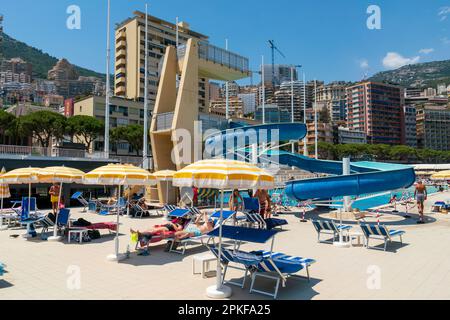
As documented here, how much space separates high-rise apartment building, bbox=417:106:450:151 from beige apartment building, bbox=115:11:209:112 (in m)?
124

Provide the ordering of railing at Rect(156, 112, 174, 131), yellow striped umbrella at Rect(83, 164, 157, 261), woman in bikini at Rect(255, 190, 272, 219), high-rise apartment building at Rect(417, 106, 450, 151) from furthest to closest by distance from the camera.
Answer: high-rise apartment building at Rect(417, 106, 450, 151) < railing at Rect(156, 112, 174, 131) < woman in bikini at Rect(255, 190, 272, 219) < yellow striped umbrella at Rect(83, 164, 157, 261)

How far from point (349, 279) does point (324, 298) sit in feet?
4.64

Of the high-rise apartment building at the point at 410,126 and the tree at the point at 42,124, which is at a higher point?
the high-rise apartment building at the point at 410,126

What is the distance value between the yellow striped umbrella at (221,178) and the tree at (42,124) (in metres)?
46.9

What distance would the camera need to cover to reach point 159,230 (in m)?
10.3

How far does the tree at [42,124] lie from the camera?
1837 inches

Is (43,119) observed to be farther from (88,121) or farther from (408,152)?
(408,152)

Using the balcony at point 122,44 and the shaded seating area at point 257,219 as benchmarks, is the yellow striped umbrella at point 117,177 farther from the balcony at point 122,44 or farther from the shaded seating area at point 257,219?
the balcony at point 122,44

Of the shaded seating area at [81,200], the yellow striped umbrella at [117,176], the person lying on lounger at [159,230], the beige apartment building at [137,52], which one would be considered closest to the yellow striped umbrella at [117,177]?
the yellow striped umbrella at [117,176]

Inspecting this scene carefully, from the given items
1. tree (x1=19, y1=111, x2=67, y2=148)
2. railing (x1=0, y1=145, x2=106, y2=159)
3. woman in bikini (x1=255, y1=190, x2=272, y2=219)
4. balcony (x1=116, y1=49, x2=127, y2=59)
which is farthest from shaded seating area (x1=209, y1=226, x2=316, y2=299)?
balcony (x1=116, y1=49, x2=127, y2=59)

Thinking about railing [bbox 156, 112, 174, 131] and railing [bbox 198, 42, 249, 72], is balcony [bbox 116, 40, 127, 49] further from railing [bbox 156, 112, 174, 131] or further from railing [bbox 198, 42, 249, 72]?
railing [bbox 156, 112, 174, 131]

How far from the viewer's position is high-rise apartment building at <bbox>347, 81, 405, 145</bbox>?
15488 centimetres

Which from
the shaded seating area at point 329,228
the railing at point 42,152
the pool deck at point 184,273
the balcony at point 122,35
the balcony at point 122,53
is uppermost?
the balcony at point 122,35
